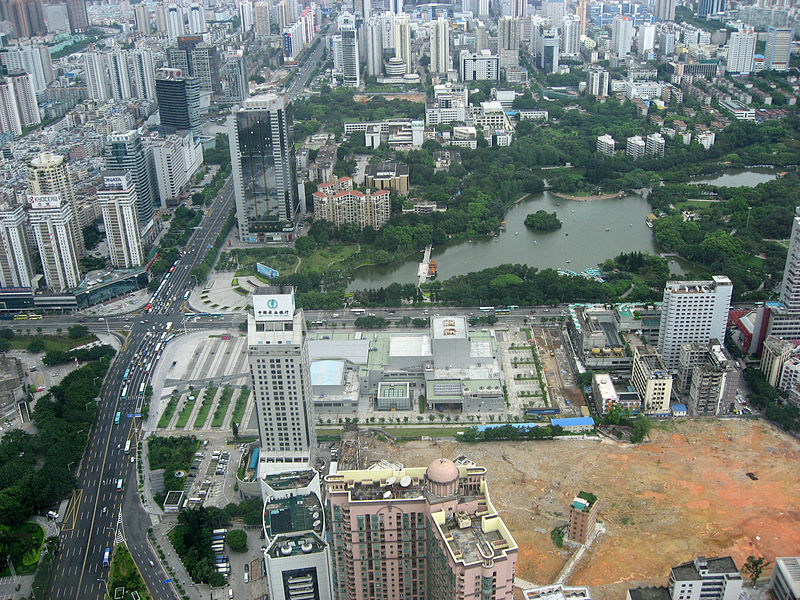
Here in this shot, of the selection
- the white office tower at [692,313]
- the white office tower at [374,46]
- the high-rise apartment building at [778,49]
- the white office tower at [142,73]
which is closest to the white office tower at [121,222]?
the white office tower at [692,313]

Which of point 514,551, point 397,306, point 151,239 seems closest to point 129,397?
point 397,306

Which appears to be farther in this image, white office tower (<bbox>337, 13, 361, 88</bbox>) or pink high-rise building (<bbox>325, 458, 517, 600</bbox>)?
white office tower (<bbox>337, 13, 361, 88</bbox>)

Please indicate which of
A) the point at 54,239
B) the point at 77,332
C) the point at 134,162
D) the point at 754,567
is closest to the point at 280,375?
the point at 754,567

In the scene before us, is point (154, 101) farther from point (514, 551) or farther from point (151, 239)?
point (514, 551)

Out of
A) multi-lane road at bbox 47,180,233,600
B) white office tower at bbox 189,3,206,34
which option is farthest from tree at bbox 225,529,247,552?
white office tower at bbox 189,3,206,34

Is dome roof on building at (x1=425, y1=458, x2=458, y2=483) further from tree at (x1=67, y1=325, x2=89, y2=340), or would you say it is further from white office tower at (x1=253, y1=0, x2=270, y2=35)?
white office tower at (x1=253, y1=0, x2=270, y2=35)

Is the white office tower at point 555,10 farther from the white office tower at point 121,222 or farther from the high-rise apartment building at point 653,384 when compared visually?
the high-rise apartment building at point 653,384
